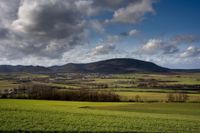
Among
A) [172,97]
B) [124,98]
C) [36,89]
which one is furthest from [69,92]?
[172,97]

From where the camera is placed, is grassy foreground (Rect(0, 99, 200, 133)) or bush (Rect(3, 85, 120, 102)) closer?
grassy foreground (Rect(0, 99, 200, 133))

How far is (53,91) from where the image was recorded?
104000 mm

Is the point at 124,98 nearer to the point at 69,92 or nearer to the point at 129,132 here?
the point at 69,92

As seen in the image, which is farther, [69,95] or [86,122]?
[69,95]

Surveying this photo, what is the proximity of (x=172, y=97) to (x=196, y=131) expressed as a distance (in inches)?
2957

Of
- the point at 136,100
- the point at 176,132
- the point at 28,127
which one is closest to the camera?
the point at 28,127

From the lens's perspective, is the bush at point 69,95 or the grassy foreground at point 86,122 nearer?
the grassy foreground at point 86,122

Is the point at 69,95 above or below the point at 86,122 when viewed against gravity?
below

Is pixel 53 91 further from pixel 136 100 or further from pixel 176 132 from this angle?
pixel 176 132

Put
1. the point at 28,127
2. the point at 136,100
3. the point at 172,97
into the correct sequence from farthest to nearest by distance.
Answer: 1. the point at 172,97
2. the point at 136,100
3. the point at 28,127

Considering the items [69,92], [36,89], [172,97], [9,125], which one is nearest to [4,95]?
[36,89]

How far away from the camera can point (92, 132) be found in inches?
965

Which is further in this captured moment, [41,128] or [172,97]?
[172,97]

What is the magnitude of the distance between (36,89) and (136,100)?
43.1 m
